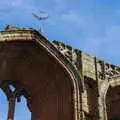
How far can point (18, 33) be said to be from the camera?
547 inches

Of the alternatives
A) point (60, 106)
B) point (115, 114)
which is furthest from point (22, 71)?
point (115, 114)

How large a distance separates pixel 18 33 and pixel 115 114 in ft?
17.6

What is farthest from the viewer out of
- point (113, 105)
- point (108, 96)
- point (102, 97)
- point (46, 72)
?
point (113, 105)

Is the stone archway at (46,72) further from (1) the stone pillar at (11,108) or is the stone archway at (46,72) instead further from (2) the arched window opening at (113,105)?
(2) the arched window opening at (113,105)

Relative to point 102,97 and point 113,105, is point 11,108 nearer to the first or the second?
point 102,97

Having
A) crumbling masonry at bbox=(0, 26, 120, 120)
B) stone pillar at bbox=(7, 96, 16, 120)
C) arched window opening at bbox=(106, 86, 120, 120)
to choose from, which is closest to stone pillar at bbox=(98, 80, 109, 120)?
crumbling masonry at bbox=(0, 26, 120, 120)

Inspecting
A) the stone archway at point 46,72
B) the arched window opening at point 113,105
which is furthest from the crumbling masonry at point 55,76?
the arched window opening at point 113,105

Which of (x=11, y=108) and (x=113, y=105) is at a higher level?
(x=113, y=105)

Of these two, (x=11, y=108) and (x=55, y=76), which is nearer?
(x=55, y=76)

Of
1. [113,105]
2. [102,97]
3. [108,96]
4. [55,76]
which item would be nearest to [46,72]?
[55,76]

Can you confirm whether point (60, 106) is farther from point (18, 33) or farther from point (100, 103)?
point (18, 33)

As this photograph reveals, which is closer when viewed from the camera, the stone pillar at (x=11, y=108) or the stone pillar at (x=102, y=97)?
the stone pillar at (x=102, y=97)

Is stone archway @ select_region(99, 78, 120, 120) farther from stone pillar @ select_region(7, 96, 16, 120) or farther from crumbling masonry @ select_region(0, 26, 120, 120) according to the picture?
stone pillar @ select_region(7, 96, 16, 120)

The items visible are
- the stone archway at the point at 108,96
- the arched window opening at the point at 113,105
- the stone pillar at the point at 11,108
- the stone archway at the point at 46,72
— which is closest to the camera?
the stone archway at the point at 46,72
